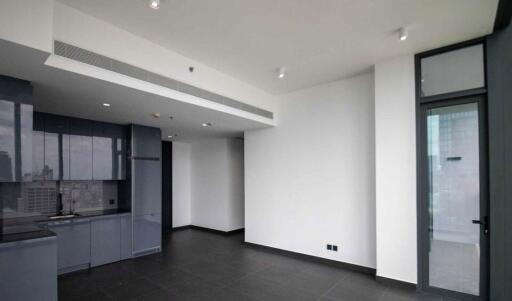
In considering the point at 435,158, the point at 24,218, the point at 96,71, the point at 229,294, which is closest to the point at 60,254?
the point at 24,218

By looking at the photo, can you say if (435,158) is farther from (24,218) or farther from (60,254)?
(24,218)

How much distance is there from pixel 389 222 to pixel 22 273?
438 centimetres

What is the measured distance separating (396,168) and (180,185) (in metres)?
5.96

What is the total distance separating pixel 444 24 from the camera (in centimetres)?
291

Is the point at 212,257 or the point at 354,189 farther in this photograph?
the point at 212,257

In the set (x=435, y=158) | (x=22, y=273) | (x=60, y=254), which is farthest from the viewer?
(x=60, y=254)

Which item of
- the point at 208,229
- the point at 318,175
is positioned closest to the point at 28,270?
the point at 318,175

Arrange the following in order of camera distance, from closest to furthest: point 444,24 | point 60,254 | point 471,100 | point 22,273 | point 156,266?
point 22,273
point 444,24
point 471,100
point 60,254
point 156,266

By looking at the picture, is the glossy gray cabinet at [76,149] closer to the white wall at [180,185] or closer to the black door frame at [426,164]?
the white wall at [180,185]

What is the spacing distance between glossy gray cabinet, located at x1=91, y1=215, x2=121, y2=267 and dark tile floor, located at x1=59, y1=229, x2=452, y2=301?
17cm

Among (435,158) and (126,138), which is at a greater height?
(126,138)

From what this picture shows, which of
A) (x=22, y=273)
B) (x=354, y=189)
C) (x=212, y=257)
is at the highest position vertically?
(x=354, y=189)

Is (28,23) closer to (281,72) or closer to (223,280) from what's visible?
(281,72)

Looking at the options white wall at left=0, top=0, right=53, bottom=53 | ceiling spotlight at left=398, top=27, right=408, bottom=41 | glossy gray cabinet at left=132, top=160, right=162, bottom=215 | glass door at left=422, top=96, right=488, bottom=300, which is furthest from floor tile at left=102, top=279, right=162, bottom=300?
ceiling spotlight at left=398, top=27, right=408, bottom=41
